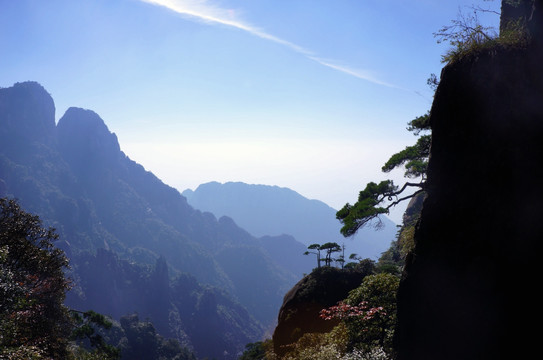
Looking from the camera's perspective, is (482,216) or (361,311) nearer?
(482,216)

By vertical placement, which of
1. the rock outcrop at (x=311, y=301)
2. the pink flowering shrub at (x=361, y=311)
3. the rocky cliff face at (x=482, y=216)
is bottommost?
the rock outcrop at (x=311, y=301)

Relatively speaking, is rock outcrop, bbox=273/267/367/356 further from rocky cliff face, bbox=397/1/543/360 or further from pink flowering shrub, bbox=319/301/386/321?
rocky cliff face, bbox=397/1/543/360

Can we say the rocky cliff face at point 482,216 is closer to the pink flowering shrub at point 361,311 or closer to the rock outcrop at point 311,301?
the pink flowering shrub at point 361,311

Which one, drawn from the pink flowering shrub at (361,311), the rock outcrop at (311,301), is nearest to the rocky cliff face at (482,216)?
the pink flowering shrub at (361,311)

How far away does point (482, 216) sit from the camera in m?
6.64

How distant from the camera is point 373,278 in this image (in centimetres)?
1415

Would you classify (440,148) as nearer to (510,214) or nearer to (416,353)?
(510,214)

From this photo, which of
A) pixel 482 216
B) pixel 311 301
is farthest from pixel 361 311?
pixel 311 301

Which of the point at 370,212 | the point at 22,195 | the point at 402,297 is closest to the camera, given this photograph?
the point at 402,297

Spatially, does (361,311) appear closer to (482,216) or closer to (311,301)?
(482,216)

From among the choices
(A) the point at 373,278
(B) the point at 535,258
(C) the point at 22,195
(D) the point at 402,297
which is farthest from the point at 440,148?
(C) the point at 22,195

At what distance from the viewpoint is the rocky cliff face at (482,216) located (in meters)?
6.11

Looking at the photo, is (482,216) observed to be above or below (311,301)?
above

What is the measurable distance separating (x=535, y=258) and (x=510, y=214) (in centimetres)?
88
